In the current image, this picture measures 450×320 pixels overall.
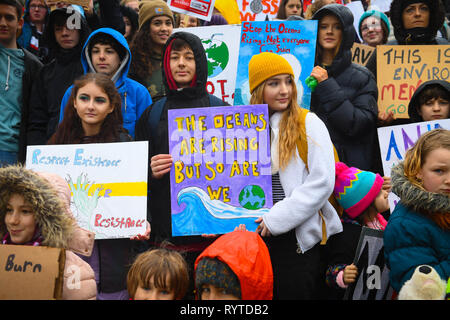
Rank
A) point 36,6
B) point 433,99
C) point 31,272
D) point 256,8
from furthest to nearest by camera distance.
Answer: point 36,6 < point 256,8 < point 433,99 < point 31,272

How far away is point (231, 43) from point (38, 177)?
7.97 ft

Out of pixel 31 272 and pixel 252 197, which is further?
pixel 252 197

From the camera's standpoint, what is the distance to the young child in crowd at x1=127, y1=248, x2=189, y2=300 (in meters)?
3.26

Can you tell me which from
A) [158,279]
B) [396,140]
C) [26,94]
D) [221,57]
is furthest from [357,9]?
[158,279]

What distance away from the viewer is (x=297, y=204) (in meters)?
3.65

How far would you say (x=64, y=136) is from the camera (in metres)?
4.20

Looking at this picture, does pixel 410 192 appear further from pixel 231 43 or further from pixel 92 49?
pixel 92 49

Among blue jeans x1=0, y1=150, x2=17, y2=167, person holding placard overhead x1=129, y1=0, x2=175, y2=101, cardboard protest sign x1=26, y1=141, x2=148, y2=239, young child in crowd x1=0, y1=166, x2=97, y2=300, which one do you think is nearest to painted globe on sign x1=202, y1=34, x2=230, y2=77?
person holding placard overhead x1=129, y1=0, x2=175, y2=101

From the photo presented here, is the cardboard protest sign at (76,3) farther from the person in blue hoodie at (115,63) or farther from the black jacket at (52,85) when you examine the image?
the person in blue hoodie at (115,63)

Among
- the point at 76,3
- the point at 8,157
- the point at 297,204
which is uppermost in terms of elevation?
the point at 76,3

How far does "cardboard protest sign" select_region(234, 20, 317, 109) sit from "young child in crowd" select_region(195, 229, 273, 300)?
5.88ft

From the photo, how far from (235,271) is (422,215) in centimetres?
110

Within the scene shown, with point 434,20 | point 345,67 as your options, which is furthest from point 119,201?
point 434,20

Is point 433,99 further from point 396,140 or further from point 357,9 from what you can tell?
point 357,9
